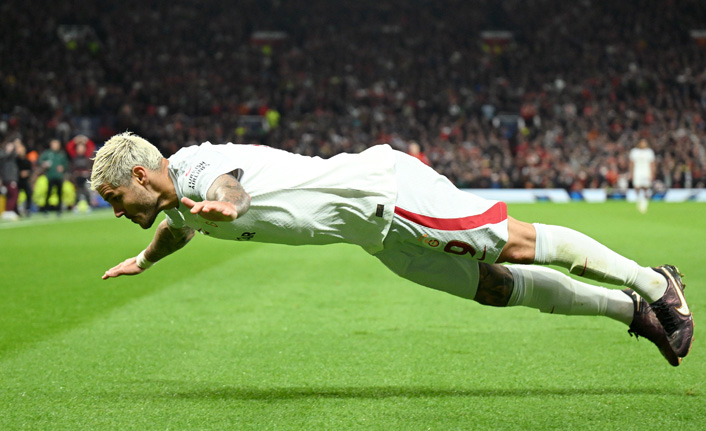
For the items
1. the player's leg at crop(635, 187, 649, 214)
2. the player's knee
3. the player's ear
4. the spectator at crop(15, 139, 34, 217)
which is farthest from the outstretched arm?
the player's leg at crop(635, 187, 649, 214)

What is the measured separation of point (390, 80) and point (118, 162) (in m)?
31.6

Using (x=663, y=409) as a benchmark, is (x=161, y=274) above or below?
below

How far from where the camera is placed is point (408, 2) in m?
37.6

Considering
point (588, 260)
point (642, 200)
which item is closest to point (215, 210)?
point (588, 260)

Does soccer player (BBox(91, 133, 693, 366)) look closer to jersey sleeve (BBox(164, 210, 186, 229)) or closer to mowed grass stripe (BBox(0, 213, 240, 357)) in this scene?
jersey sleeve (BBox(164, 210, 186, 229))

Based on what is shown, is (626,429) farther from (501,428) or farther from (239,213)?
(239,213)

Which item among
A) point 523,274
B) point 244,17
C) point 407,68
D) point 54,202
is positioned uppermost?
point 244,17

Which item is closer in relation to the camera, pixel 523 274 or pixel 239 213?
pixel 239 213

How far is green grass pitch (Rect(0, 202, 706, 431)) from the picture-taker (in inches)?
136

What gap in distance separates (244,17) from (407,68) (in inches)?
344

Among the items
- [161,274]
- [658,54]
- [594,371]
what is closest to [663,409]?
[594,371]

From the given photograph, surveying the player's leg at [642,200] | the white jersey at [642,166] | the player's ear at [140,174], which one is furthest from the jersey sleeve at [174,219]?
the white jersey at [642,166]

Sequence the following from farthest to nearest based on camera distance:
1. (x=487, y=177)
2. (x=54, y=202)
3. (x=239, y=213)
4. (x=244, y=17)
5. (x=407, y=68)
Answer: (x=244, y=17) < (x=407, y=68) < (x=487, y=177) < (x=54, y=202) < (x=239, y=213)

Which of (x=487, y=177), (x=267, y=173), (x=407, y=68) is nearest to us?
(x=267, y=173)
